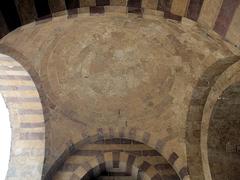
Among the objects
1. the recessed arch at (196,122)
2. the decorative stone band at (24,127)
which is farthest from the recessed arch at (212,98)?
the decorative stone band at (24,127)

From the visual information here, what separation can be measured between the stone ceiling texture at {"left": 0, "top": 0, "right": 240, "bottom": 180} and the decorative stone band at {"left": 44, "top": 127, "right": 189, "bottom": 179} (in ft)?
0.06

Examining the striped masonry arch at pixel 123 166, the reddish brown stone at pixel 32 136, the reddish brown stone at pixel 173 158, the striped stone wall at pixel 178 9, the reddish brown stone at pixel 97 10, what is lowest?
the striped masonry arch at pixel 123 166

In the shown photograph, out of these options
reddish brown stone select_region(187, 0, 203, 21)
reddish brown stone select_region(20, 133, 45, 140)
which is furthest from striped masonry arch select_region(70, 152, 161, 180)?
reddish brown stone select_region(187, 0, 203, 21)

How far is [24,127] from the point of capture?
634 centimetres

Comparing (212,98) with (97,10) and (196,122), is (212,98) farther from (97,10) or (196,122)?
(97,10)

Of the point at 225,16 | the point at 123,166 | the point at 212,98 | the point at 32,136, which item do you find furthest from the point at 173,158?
the point at 225,16

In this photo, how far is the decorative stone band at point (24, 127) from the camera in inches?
237

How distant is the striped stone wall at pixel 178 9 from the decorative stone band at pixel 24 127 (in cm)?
245

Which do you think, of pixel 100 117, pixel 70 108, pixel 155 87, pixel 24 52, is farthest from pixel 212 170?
pixel 24 52

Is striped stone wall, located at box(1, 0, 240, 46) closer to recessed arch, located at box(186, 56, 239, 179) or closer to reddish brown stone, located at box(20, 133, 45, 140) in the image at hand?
recessed arch, located at box(186, 56, 239, 179)

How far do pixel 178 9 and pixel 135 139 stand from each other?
11.9ft

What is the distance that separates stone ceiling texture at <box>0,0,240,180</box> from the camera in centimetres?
522

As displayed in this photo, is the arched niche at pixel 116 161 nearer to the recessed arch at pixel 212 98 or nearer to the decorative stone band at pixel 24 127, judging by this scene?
the decorative stone band at pixel 24 127

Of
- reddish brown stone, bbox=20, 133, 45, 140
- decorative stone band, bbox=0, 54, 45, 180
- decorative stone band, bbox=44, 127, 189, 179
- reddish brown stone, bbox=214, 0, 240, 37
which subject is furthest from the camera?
reddish brown stone, bbox=20, 133, 45, 140
